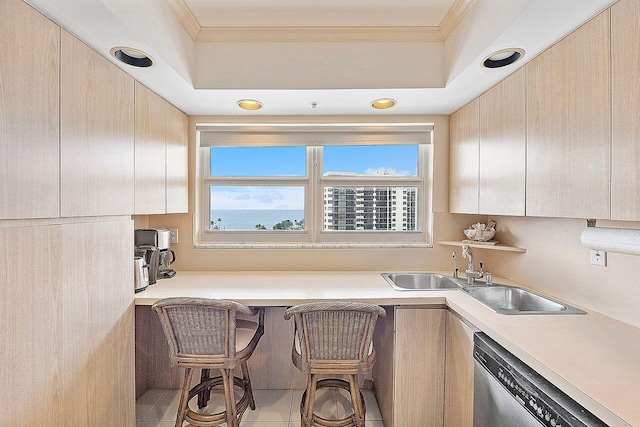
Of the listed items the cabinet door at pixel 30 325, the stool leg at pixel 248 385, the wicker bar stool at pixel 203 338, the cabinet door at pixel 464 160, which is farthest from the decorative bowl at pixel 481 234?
the cabinet door at pixel 30 325

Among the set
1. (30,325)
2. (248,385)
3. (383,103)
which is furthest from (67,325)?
(383,103)

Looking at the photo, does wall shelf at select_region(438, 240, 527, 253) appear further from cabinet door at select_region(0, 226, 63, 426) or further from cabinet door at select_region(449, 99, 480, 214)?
cabinet door at select_region(0, 226, 63, 426)

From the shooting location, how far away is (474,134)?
7.14 feet

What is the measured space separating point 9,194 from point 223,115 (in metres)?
1.67

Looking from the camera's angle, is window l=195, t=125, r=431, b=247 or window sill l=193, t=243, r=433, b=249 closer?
window sill l=193, t=243, r=433, b=249

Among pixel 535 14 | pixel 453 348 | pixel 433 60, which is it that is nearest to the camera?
pixel 535 14

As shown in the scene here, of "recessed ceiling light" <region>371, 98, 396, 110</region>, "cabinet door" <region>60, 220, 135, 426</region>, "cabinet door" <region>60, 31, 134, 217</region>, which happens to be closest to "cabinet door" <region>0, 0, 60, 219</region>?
"cabinet door" <region>60, 31, 134, 217</region>

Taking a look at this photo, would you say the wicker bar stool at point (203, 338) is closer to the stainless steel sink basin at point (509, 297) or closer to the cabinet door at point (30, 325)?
the cabinet door at point (30, 325)

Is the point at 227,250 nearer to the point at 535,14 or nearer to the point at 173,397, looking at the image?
the point at 173,397

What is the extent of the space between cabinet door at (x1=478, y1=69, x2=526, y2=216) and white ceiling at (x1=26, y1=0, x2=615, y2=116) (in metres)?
0.09

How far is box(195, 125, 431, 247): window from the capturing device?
2.77 metres

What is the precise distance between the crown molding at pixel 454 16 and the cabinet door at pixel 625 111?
663 millimetres

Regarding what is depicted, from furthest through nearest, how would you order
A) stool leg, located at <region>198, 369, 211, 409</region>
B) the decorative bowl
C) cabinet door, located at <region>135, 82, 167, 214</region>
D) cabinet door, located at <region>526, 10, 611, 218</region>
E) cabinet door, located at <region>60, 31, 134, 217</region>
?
1. the decorative bowl
2. stool leg, located at <region>198, 369, 211, 409</region>
3. cabinet door, located at <region>135, 82, 167, 214</region>
4. cabinet door, located at <region>60, 31, 134, 217</region>
5. cabinet door, located at <region>526, 10, 611, 218</region>

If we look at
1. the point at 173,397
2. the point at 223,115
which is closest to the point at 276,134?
the point at 223,115
